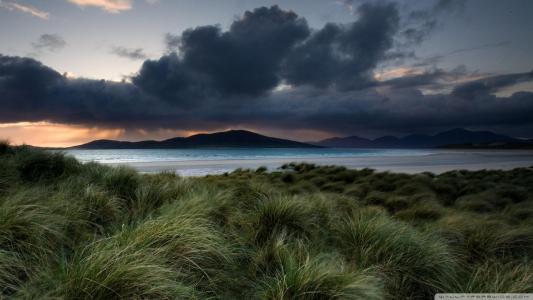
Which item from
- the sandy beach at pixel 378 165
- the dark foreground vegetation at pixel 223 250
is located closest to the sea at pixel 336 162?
the sandy beach at pixel 378 165

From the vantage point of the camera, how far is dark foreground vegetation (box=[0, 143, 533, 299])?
9.75ft

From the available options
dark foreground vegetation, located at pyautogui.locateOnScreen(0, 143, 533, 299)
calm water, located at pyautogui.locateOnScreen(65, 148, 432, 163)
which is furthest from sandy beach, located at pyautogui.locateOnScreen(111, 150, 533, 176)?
dark foreground vegetation, located at pyautogui.locateOnScreen(0, 143, 533, 299)

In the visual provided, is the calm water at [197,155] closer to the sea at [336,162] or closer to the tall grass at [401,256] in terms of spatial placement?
the sea at [336,162]

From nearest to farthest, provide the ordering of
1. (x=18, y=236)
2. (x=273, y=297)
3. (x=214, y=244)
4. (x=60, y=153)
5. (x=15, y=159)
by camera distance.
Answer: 1. (x=273, y=297)
2. (x=18, y=236)
3. (x=214, y=244)
4. (x=15, y=159)
5. (x=60, y=153)

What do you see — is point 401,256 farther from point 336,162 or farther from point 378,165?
point 336,162

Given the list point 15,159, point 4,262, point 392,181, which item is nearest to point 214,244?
point 4,262

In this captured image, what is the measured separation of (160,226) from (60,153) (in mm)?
6217

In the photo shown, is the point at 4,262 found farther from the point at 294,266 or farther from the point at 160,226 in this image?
the point at 294,266

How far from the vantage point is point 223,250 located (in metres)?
3.99

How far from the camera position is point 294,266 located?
11.0 ft

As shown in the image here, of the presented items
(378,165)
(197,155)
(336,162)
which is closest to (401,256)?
(378,165)

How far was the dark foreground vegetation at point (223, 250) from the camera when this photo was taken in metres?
2.97

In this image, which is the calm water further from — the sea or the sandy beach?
the sandy beach

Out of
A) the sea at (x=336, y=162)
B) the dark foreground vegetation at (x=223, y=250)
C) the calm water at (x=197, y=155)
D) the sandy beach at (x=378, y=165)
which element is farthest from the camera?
the calm water at (x=197, y=155)
